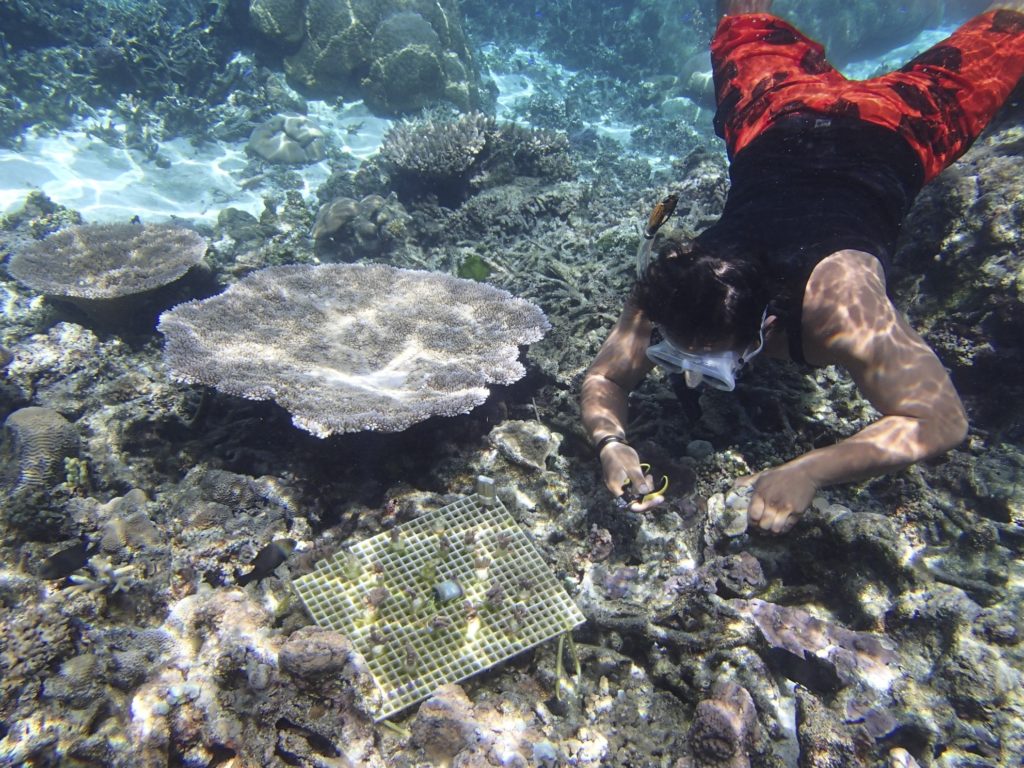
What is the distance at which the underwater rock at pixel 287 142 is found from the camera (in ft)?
34.5

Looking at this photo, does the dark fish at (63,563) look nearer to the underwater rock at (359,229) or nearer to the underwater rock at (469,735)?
the underwater rock at (469,735)

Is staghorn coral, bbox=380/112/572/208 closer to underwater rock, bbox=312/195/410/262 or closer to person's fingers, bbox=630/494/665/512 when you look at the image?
underwater rock, bbox=312/195/410/262

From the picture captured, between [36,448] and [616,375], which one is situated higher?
[616,375]

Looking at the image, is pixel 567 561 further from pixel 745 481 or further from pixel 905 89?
pixel 905 89

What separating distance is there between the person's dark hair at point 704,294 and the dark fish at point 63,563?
3.32 metres

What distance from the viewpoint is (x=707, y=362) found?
2496 mm

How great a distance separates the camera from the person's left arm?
2.50 metres

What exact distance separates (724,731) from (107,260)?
627 cm

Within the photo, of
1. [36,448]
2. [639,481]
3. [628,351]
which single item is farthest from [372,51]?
[639,481]

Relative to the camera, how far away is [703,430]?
3488 millimetres

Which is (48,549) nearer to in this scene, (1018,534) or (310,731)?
(310,731)

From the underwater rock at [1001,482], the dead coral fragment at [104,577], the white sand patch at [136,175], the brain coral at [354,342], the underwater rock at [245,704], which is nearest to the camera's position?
the underwater rock at [245,704]

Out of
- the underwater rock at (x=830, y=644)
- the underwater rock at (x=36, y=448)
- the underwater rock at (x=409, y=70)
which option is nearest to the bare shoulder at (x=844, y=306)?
the underwater rock at (x=830, y=644)

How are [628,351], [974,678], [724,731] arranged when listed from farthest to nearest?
[628,351] → [974,678] → [724,731]
